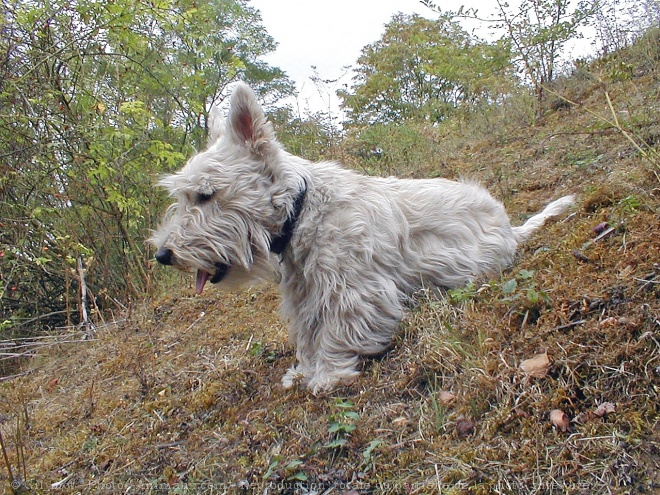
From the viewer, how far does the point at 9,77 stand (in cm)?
650

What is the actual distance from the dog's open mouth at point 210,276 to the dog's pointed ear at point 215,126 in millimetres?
1143

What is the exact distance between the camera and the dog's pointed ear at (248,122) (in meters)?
3.59

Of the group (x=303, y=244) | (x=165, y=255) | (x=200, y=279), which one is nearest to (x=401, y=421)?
(x=303, y=244)

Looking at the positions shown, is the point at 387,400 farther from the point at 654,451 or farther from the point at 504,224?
the point at 504,224

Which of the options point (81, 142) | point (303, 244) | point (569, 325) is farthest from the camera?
point (81, 142)

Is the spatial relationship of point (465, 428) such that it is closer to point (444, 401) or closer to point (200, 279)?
point (444, 401)

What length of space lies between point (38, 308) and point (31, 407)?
456cm

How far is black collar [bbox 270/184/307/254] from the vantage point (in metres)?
3.62

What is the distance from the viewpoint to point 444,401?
2438 millimetres

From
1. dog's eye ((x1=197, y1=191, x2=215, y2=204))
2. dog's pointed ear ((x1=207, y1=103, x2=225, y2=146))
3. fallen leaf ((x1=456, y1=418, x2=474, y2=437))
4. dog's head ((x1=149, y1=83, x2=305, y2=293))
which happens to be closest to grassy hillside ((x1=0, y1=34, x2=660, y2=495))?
fallen leaf ((x1=456, y1=418, x2=474, y2=437))

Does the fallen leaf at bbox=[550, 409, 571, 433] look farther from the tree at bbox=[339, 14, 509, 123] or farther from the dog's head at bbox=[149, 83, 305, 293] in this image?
the tree at bbox=[339, 14, 509, 123]

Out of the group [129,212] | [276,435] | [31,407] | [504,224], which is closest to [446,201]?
[504,224]

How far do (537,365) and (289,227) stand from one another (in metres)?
1.96

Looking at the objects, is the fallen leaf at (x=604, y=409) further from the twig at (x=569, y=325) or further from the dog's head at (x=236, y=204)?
the dog's head at (x=236, y=204)
